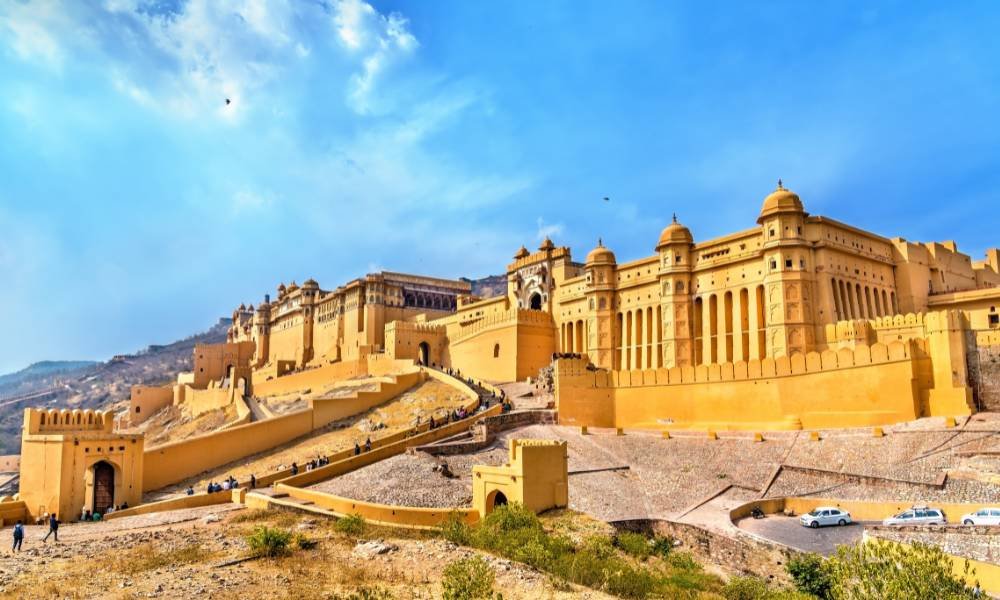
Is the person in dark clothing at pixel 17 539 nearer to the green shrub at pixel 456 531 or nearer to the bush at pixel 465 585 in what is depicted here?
the green shrub at pixel 456 531

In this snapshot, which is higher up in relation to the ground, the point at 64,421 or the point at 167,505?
the point at 64,421

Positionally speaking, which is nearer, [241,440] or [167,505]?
[167,505]

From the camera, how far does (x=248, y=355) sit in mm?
84375

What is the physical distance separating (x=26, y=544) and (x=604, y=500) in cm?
1748

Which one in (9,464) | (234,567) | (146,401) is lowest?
(9,464)

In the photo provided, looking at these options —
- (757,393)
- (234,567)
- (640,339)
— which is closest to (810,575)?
(234,567)

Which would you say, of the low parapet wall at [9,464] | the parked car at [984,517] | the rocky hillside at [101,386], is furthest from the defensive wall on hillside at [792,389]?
the rocky hillside at [101,386]

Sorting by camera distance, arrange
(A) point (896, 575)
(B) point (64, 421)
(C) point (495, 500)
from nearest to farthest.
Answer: (A) point (896, 575)
(C) point (495, 500)
(B) point (64, 421)

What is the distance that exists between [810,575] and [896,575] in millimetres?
6224

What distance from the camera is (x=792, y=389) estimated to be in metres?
32.7

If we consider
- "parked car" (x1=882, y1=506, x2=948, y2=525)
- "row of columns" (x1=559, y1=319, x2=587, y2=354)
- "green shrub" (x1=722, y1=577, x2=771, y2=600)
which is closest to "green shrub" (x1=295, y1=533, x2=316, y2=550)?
"green shrub" (x1=722, y1=577, x2=771, y2=600)

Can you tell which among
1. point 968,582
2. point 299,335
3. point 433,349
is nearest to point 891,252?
point 968,582

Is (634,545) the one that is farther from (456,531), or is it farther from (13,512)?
(13,512)

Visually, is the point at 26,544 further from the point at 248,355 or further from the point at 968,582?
the point at 248,355
